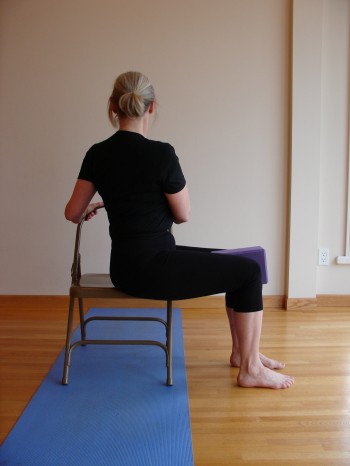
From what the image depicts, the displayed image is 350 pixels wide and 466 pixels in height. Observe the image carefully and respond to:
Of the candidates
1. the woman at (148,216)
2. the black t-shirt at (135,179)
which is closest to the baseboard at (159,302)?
the woman at (148,216)

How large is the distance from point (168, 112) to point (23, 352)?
5.99 ft

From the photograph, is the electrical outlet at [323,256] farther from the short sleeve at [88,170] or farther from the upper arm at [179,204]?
the short sleeve at [88,170]

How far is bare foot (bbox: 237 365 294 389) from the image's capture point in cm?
194

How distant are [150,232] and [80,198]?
0.33 metres

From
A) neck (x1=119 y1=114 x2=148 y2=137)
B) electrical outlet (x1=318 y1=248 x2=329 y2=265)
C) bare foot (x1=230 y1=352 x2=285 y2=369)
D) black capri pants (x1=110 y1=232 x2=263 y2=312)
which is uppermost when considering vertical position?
neck (x1=119 y1=114 x2=148 y2=137)

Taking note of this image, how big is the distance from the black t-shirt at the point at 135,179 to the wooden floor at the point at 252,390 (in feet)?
2.41

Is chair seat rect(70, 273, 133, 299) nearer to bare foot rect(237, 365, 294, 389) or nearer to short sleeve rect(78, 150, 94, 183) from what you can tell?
short sleeve rect(78, 150, 94, 183)

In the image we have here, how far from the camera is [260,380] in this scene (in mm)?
1938

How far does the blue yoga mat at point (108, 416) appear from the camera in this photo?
4.64ft

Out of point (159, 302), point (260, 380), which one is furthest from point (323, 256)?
point (260, 380)

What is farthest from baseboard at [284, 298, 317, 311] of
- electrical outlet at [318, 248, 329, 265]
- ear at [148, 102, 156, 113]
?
ear at [148, 102, 156, 113]

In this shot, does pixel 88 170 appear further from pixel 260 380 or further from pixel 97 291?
pixel 260 380

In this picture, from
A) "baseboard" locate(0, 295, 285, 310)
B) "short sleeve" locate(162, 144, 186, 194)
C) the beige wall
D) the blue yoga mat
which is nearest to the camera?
the blue yoga mat

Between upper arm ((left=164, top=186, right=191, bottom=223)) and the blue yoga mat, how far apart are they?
2.35ft
